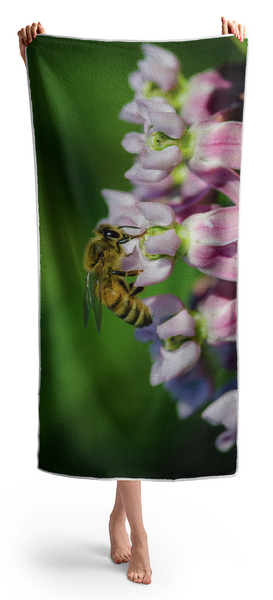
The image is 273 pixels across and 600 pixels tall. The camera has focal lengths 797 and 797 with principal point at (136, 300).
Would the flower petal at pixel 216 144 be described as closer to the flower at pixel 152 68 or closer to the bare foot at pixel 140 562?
the flower at pixel 152 68

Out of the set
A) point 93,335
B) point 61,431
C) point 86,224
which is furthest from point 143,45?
point 61,431

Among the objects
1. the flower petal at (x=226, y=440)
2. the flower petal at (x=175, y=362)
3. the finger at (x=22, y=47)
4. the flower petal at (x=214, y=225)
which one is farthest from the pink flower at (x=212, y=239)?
the finger at (x=22, y=47)

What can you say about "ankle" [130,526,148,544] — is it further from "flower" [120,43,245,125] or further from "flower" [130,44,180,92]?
"flower" [130,44,180,92]

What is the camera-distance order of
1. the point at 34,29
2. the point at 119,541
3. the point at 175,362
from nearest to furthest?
the point at 34,29, the point at 175,362, the point at 119,541

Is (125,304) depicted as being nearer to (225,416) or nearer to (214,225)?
(214,225)

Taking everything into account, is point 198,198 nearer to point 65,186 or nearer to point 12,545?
point 65,186

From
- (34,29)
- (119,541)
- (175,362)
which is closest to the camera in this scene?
(34,29)

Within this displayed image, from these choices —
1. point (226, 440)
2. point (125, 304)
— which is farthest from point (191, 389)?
point (125, 304)
